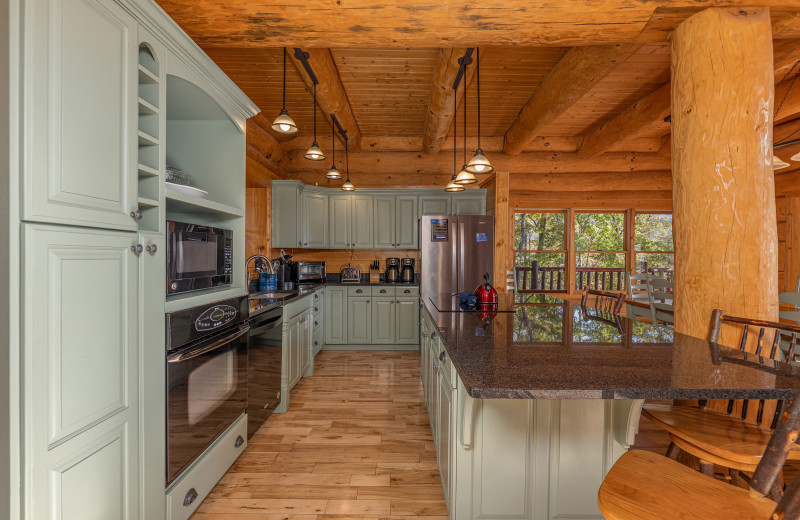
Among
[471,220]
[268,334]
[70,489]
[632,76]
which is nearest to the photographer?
[70,489]

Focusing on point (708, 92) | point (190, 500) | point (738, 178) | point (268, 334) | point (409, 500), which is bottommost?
point (409, 500)

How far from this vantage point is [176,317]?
1.56 metres

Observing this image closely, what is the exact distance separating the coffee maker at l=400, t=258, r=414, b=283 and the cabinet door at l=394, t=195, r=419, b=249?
233 millimetres

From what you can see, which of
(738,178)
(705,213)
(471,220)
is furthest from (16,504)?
(471,220)

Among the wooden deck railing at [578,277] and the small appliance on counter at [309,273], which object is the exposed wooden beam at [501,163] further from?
the wooden deck railing at [578,277]

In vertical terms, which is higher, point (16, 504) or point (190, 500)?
point (16, 504)

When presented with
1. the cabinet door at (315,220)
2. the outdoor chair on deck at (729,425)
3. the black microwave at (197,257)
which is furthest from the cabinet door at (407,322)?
the outdoor chair on deck at (729,425)

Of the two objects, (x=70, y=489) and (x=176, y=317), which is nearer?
(x=70, y=489)

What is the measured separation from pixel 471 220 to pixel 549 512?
11.7ft

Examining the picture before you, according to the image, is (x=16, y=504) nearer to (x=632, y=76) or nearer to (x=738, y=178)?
A: (x=738, y=178)

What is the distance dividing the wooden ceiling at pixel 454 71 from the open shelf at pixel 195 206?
3.04 ft

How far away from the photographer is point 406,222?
5.07 metres

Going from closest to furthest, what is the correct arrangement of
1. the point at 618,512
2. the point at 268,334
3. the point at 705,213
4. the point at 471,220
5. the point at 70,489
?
the point at 618,512 < the point at 70,489 < the point at 705,213 < the point at 268,334 < the point at 471,220

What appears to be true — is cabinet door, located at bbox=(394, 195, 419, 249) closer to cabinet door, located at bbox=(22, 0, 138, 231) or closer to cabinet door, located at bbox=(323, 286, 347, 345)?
cabinet door, located at bbox=(323, 286, 347, 345)
